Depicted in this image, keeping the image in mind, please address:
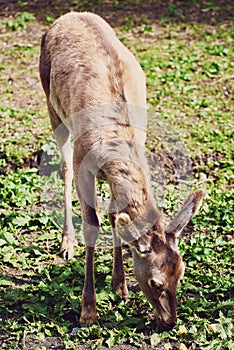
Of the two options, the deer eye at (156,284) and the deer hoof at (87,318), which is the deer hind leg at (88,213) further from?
the deer eye at (156,284)

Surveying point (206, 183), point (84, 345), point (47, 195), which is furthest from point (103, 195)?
point (84, 345)

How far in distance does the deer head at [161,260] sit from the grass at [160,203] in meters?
0.37

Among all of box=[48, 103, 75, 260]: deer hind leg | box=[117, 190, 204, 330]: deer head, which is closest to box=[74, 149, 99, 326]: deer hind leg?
box=[117, 190, 204, 330]: deer head

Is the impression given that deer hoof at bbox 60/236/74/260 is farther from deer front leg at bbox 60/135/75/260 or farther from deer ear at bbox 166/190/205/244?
deer ear at bbox 166/190/205/244

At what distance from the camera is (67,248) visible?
19.8 feet

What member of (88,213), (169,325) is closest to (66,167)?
(88,213)

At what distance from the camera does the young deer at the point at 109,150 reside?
4.59 meters

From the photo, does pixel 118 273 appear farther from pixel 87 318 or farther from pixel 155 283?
pixel 155 283

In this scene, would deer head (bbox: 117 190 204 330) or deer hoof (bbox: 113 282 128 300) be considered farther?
deer hoof (bbox: 113 282 128 300)

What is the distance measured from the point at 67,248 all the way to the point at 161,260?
1689mm

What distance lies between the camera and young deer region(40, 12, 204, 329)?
459cm

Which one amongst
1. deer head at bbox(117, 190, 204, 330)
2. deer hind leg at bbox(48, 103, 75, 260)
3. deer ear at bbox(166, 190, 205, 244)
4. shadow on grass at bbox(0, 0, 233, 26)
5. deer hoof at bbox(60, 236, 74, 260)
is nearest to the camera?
deer head at bbox(117, 190, 204, 330)

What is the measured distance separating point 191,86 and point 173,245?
4.92 metres

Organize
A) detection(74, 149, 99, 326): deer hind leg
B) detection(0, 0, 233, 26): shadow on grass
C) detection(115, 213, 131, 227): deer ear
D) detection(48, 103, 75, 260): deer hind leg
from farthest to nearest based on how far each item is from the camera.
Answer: detection(0, 0, 233, 26): shadow on grass → detection(48, 103, 75, 260): deer hind leg → detection(74, 149, 99, 326): deer hind leg → detection(115, 213, 131, 227): deer ear
